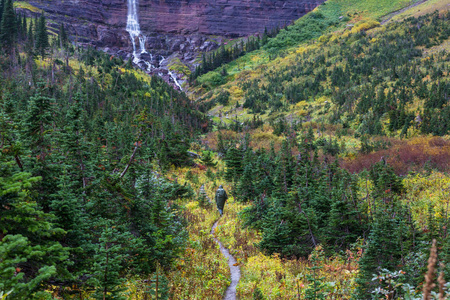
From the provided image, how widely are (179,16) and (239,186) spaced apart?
17784 cm

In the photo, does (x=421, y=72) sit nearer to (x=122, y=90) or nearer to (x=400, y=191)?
(x=400, y=191)

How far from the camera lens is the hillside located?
18.6 feet

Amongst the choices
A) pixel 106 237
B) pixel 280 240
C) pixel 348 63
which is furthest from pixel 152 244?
pixel 348 63

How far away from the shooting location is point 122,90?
198 ft

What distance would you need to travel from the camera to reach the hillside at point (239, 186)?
5.68m

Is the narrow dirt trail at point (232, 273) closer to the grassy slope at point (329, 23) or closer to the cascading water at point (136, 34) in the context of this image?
the grassy slope at point (329, 23)

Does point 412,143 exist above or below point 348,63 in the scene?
below

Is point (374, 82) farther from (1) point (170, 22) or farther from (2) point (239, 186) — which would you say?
(1) point (170, 22)

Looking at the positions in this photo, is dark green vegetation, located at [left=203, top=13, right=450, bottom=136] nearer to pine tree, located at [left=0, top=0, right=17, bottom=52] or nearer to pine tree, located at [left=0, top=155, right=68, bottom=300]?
pine tree, located at [left=0, top=155, right=68, bottom=300]

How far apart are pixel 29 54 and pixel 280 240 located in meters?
65.6

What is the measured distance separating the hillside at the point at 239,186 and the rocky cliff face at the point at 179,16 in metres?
83.8

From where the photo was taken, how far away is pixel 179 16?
175 meters

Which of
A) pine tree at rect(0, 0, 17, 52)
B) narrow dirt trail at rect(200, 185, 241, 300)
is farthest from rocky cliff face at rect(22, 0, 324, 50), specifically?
narrow dirt trail at rect(200, 185, 241, 300)

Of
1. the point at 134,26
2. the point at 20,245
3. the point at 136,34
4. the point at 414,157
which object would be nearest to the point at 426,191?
the point at 414,157
